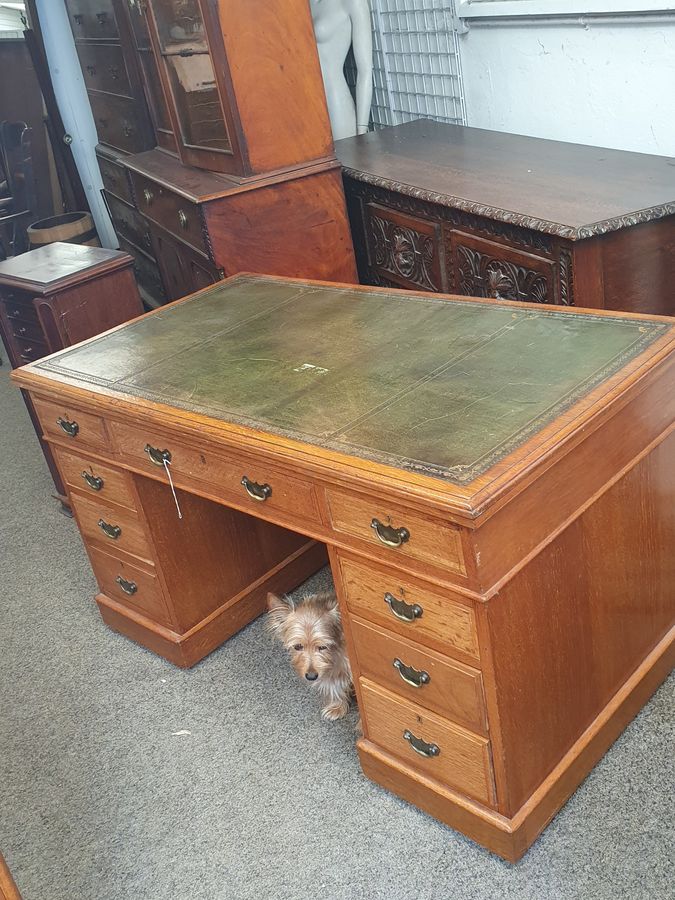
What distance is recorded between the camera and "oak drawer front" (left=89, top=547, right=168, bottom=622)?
262 centimetres

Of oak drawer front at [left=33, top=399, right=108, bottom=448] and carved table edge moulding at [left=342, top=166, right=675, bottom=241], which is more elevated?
carved table edge moulding at [left=342, top=166, right=675, bottom=241]

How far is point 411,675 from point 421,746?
0.19 meters

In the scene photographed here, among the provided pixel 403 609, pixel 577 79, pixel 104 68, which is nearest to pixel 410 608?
pixel 403 609

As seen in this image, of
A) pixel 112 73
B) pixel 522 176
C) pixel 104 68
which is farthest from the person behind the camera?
pixel 104 68

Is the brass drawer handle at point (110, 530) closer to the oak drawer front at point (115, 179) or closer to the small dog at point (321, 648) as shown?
the small dog at point (321, 648)

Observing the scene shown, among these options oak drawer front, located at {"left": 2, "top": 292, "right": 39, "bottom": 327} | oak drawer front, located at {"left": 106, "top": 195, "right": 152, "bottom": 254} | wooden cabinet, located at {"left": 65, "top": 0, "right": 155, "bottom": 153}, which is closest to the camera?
oak drawer front, located at {"left": 2, "top": 292, "right": 39, "bottom": 327}

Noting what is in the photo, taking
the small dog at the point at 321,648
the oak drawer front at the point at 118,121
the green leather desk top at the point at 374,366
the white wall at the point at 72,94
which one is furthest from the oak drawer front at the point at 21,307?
the white wall at the point at 72,94

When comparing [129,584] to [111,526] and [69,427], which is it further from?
[69,427]

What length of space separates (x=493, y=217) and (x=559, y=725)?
1.43 metres

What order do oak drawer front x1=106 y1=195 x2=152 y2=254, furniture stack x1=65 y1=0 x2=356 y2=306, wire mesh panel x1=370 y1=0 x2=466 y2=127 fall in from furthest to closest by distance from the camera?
oak drawer front x1=106 y1=195 x2=152 y2=254 → wire mesh panel x1=370 y1=0 x2=466 y2=127 → furniture stack x1=65 y1=0 x2=356 y2=306

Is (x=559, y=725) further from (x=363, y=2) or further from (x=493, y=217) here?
(x=363, y=2)

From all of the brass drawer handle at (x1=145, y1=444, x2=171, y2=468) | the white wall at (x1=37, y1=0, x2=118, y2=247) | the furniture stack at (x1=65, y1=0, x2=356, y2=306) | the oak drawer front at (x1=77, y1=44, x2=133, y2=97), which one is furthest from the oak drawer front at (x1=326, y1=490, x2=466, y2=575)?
the white wall at (x1=37, y1=0, x2=118, y2=247)

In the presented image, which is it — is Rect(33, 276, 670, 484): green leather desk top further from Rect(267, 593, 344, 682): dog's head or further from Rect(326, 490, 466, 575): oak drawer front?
Rect(267, 593, 344, 682): dog's head

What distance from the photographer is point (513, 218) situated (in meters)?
2.54
